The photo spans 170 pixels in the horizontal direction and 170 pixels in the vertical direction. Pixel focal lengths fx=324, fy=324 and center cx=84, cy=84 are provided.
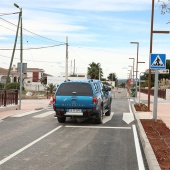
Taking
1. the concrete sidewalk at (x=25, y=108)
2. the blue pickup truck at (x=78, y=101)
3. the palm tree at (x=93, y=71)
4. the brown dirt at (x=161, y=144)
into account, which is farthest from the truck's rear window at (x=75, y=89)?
the palm tree at (x=93, y=71)

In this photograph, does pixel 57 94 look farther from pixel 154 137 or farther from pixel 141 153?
pixel 141 153

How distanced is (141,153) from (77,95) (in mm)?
5766

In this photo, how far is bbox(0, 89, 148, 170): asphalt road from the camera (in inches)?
252

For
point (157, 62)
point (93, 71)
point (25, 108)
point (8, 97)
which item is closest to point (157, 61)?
point (157, 62)

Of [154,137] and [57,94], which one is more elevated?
[57,94]

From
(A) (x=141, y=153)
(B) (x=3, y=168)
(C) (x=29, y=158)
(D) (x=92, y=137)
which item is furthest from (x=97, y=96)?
(B) (x=3, y=168)

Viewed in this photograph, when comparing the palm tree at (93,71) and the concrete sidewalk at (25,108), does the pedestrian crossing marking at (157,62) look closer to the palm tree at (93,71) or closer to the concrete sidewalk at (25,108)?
the concrete sidewalk at (25,108)

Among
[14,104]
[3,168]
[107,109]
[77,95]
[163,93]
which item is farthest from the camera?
[163,93]

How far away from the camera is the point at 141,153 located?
7.65 m

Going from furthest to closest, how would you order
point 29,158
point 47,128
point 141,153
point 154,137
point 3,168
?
point 47,128
point 154,137
point 141,153
point 29,158
point 3,168

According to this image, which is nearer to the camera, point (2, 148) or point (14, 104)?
point (2, 148)

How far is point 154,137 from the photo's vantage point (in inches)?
369

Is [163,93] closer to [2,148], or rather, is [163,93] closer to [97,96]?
[97,96]

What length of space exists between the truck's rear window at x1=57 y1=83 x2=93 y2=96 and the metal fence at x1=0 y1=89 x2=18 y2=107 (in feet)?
22.0
